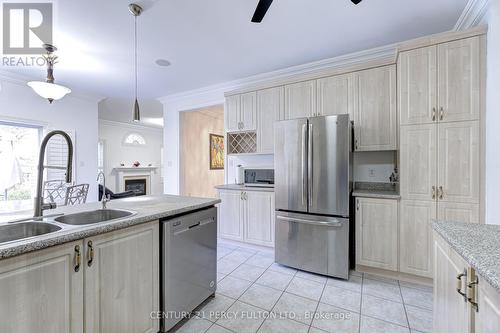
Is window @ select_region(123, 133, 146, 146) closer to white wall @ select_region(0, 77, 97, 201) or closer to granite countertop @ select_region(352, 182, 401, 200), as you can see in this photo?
white wall @ select_region(0, 77, 97, 201)

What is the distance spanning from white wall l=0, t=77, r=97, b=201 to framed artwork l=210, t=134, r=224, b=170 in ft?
8.46

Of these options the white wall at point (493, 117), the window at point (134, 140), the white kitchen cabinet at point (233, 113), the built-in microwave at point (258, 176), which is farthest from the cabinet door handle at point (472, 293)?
the window at point (134, 140)

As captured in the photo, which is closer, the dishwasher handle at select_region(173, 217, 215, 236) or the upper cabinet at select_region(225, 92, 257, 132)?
the dishwasher handle at select_region(173, 217, 215, 236)

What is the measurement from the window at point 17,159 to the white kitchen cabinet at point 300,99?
413 cm

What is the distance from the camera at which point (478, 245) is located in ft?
3.16

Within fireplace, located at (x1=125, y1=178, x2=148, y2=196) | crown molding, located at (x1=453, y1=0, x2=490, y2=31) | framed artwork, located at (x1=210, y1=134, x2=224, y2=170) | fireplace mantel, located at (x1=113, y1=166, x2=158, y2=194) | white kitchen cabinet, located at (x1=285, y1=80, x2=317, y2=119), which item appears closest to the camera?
crown molding, located at (x1=453, y1=0, x2=490, y2=31)

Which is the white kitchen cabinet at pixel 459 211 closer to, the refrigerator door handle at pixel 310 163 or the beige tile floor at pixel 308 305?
the beige tile floor at pixel 308 305

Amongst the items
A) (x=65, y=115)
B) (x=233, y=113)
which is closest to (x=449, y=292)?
(x=233, y=113)

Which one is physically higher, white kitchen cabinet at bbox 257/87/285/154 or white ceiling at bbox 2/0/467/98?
white ceiling at bbox 2/0/467/98

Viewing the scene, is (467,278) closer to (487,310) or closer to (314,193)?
(487,310)

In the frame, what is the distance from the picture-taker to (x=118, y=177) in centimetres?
736

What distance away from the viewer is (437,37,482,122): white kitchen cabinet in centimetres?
204

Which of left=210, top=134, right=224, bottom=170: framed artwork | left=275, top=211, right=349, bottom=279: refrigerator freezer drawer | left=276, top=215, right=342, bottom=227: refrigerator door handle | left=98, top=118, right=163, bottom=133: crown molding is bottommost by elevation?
left=275, top=211, right=349, bottom=279: refrigerator freezer drawer

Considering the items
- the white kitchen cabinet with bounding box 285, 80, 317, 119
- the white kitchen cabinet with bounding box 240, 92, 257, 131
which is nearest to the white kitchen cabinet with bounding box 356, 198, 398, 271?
the white kitchen cabinet with bounding box 285, 80, 317, 119
